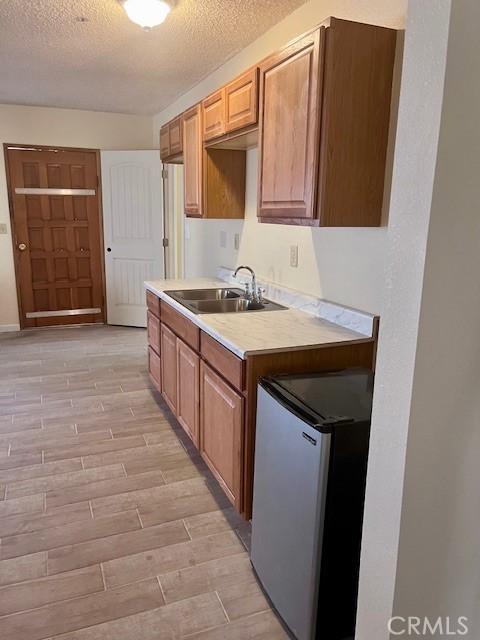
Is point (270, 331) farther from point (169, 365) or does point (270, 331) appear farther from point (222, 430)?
point (169, 365)

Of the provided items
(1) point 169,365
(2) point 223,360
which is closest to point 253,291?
(1) point 169,365

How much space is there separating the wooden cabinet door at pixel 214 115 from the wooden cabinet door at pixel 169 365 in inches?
50.9

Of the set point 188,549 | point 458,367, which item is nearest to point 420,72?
point 458,367

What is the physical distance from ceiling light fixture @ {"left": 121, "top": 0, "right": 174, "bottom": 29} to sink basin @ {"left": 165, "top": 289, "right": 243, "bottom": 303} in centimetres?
157

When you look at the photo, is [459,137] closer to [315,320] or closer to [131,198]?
[315,320]

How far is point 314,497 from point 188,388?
55.6 inches

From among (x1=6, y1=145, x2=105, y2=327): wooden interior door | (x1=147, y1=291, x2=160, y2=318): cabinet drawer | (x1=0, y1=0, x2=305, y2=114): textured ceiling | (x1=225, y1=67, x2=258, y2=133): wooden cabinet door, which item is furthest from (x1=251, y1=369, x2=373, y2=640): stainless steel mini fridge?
(x1=6, y1=145, x2=105, y2=327): wooden interior door

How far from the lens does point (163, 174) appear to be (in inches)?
209

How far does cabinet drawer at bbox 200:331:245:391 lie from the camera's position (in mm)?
1958

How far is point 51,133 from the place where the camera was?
5254 millimetres

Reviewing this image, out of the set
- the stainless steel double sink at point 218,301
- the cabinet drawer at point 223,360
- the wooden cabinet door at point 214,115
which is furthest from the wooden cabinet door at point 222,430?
the wooden cabinet door at point 214,115

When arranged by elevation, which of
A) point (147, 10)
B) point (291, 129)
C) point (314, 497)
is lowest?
point (314, 497)

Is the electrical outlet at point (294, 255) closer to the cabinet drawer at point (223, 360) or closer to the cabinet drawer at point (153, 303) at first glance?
the cabinet drawer at point (223, 360)

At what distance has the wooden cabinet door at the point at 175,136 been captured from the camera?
3.57 meters
